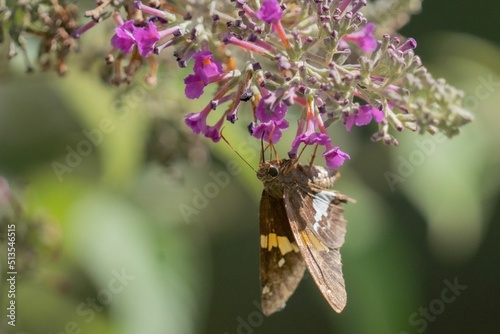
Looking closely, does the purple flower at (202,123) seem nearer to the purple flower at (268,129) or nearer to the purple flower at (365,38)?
the purple flower at (268,129)

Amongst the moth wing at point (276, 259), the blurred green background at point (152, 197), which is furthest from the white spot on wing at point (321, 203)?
the blurred green background at point (152, 197)

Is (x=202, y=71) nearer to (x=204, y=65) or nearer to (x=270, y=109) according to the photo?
(x=204, y=65)

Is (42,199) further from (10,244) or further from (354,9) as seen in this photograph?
(354,9)

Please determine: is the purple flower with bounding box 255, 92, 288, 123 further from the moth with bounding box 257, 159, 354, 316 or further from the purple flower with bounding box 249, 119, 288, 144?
the moth with bounding box 257, 159, 354, 316

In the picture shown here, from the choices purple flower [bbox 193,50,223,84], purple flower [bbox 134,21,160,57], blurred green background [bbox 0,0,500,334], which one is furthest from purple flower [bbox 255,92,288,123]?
blurred green background [bbox 0,0,500,334]

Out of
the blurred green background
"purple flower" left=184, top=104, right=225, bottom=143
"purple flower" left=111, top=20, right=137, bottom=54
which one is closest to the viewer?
"purple flower" left=111, top=20, right=137, bottom=54

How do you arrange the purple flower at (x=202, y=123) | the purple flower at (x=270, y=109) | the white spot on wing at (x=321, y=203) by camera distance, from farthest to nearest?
the white spot on wing at (x=321, y=203)
the purple flower at (x=202, y=123)
the purple flower at (x=270, y=109)
